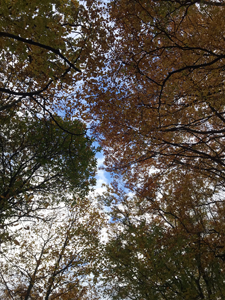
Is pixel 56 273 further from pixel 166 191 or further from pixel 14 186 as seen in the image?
pixel 166 191

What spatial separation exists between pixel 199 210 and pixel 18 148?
8637mm

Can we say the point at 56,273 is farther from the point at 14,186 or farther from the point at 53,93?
the point at 53,93

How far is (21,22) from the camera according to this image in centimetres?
317

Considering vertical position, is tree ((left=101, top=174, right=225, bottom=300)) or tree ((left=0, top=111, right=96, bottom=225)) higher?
tree ((left=0, top=111, right=96, bottom=225))

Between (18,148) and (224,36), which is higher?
(224,36)

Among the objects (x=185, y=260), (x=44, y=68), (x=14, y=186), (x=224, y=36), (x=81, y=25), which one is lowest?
(x=185, y=260)

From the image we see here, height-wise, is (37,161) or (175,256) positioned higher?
(37,161)

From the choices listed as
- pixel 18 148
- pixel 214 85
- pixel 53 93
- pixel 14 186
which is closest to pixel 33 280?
pixel 14 186

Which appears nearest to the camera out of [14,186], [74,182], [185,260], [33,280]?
[185,260]

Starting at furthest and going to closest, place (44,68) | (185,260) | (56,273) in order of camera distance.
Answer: (56,273)
(185,260)
(44,68)

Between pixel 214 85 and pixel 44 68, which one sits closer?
pixel 44 68

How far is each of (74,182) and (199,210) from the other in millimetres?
5948

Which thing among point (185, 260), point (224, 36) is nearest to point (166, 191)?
point (185, 260)

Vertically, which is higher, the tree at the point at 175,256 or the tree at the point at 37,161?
the tree at the point at 37,161
